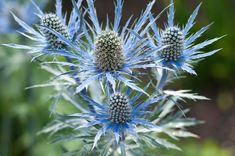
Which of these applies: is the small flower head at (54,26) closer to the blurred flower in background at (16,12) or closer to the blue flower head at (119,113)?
the blue flower head at (119,113)

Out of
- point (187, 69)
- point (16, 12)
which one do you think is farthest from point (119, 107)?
point (16, 12)

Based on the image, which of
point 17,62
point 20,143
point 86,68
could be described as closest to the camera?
point 86,68

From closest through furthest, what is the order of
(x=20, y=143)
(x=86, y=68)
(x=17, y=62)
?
(x=86, y=68), (x=17, y=62), (x=20, y=143)

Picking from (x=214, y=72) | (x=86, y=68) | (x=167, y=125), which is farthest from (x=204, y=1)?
(x=86, y=68)

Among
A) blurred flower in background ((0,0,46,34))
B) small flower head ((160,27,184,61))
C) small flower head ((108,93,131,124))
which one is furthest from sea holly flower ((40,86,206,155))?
blurred flower in background ((0,0,46,34))

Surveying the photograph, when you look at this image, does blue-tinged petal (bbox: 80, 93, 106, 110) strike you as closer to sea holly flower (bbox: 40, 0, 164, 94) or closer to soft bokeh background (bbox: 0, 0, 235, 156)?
sea holly flower (bbox: 40, 0, 164, 94)

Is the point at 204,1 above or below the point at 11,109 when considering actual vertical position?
above

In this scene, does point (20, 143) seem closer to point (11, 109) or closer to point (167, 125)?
point (11, 109)

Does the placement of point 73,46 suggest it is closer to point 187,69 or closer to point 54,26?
point 54,26
